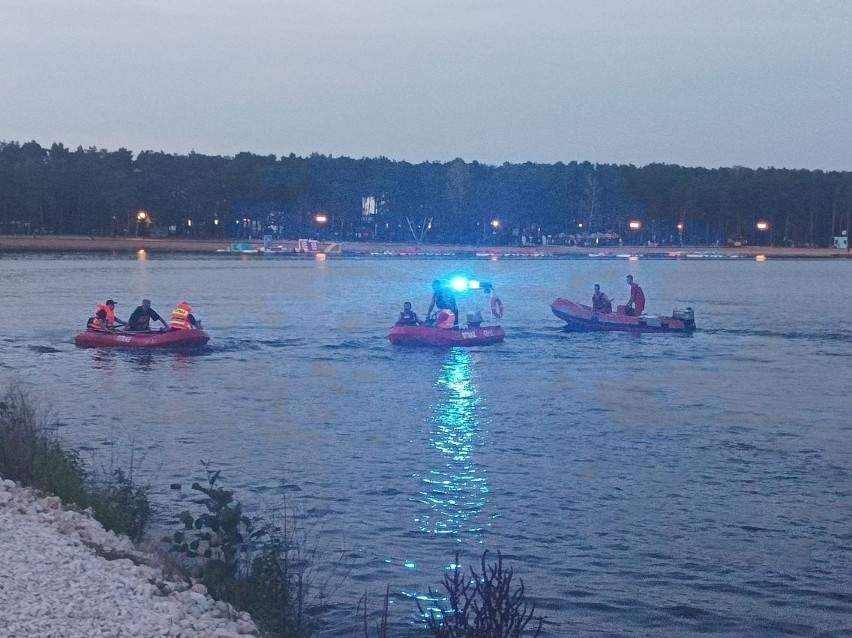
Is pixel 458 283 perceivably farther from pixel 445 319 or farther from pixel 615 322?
pixel 615 322

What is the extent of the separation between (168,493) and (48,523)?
4.62m

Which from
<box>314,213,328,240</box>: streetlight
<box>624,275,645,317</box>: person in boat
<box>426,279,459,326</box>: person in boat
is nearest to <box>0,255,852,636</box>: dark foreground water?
<box>624,275,645,317</box>: person in boat

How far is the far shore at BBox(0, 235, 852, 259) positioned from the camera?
123562 mm

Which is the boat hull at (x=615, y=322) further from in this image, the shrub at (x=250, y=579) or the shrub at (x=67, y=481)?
the shrub at (x=250, y=579)

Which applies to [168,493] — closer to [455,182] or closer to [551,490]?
[551,490]

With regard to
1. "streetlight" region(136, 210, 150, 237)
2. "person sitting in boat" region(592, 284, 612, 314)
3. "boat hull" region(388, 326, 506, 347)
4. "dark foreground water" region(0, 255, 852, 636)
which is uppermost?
"streetlight" region(136, 210, 150, 237)

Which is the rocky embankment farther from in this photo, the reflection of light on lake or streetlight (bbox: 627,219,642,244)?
streetlight (bbox: 627,219,642,244)

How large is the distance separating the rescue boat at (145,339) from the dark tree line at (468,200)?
107m

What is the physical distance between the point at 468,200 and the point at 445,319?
4846 inches

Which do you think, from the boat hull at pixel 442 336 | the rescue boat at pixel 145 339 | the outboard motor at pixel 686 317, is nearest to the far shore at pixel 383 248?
the rescue boat at pixel 145 339

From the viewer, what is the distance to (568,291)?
7631 centimetres

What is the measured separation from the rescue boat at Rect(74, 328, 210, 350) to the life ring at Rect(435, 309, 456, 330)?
21.7ft

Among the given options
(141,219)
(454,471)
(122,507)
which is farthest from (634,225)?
(122,507)

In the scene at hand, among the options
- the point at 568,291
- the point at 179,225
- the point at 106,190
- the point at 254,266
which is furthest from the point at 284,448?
the point at 179,225
